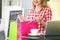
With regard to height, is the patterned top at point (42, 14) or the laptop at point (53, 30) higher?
the patterned top at point (42, 14)

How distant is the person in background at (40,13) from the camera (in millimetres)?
1639

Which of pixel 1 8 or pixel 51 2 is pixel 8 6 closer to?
pixel 1 8

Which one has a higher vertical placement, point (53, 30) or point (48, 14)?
point (48, 14)

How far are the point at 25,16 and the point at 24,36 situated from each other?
277 mm

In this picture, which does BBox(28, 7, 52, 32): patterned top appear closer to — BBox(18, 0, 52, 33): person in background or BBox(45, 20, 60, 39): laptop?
BBox(18, 0, 52, 33): person in background

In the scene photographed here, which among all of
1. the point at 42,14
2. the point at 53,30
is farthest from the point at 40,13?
the point at 53,30

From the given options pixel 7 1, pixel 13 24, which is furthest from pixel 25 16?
pixel 7 1

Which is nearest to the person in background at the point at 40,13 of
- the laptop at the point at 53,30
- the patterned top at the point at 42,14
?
the patterned top at the point at 42,14

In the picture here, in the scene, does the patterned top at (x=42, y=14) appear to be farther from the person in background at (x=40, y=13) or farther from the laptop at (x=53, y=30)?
the laptop at (x=53, y=30)

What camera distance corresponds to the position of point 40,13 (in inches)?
66.9

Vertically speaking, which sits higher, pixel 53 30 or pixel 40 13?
pixel 40 13

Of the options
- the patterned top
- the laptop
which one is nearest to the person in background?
the patterned top

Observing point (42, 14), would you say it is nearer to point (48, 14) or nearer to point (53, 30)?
point (48, 14)

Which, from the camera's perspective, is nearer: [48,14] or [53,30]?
[53,30]
